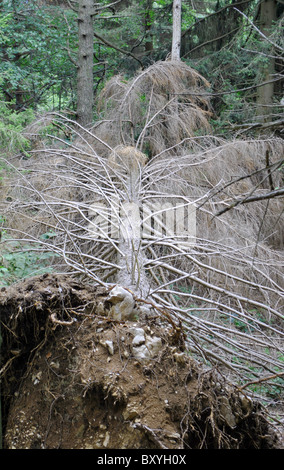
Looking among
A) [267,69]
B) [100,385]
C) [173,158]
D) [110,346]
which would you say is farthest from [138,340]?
[267,69]

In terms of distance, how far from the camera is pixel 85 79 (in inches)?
382

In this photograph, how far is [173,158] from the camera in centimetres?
674

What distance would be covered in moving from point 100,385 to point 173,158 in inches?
189

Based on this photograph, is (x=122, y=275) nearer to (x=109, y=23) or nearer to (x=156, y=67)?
(x=156, y=67)

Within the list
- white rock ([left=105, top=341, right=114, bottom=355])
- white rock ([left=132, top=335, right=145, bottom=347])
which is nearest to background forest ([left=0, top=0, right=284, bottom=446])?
white rock ([left=132, top=335, right=145, bottom=347])

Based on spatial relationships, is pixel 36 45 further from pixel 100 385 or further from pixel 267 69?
pixel 100 385

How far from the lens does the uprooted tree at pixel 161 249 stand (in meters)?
2.60

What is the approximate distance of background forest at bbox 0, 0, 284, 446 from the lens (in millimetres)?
4547

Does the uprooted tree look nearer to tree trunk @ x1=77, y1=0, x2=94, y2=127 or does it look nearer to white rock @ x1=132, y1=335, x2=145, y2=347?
white rock @ x1=132, y1=335, x2=145, y2=347

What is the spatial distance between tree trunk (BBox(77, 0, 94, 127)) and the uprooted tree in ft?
4.81

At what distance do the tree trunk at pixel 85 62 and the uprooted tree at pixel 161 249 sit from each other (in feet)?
4.81

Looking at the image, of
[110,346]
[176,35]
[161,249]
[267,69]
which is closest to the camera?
[110,346]
